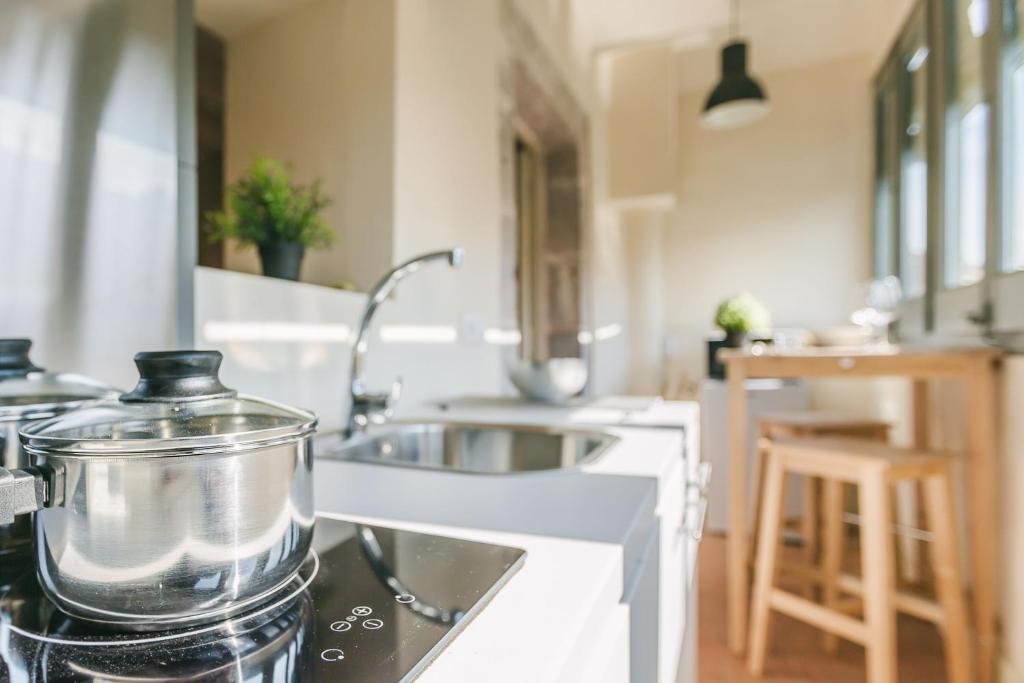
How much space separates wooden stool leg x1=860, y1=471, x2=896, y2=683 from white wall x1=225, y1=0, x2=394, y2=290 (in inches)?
57.1

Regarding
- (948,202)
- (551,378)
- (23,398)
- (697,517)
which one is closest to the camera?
(23,398)

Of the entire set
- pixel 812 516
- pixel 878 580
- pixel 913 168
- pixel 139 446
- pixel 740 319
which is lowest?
pixel 812 516

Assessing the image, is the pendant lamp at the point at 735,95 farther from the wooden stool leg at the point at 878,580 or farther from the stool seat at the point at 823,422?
the wooden stool leg at the point at 878,580

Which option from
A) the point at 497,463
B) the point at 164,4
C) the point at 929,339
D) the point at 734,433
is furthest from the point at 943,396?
the point at 164,4

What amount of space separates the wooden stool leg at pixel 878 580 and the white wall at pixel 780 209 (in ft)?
9.88

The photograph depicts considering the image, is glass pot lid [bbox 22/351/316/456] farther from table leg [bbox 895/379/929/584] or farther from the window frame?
table leg [bbox 895/379/929/584]

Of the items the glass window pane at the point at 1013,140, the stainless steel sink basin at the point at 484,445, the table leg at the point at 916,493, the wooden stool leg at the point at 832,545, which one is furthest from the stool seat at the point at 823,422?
the stainless steel sink basin at the point at 484,445

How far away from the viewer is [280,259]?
1.09 meters

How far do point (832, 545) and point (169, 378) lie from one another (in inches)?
87.2

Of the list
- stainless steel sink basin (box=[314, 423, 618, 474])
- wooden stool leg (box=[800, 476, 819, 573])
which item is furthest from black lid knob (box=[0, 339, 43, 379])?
wooden stool leg (box=[800, 476, 819, 573])

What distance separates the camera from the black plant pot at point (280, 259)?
3.55ft

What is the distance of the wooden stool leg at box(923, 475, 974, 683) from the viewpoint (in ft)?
5.08

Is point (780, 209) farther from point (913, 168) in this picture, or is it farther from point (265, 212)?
point (265, 212)

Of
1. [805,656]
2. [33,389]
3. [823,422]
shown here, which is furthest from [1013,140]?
[33,389]
